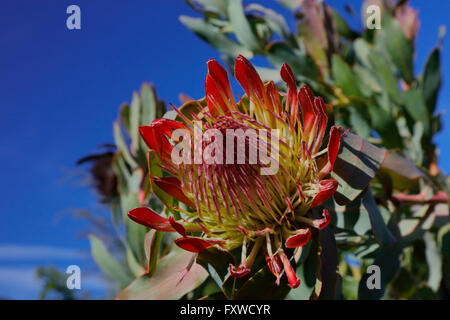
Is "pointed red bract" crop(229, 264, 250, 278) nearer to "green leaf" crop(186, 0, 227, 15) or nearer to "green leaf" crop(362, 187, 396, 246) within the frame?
"green leaf" crop(362, 187, 396, 246)

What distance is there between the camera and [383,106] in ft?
3.99

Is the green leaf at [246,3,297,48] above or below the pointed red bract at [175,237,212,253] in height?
above

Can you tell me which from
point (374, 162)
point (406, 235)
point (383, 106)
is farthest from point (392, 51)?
point (374, 162)

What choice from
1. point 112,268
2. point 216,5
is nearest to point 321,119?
point 112,268

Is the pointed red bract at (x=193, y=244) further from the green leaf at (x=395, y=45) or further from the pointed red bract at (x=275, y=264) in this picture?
the green leaf at (x=395, y=45)

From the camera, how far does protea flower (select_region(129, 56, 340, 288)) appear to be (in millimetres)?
596

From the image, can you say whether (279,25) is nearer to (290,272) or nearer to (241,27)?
(241,27)

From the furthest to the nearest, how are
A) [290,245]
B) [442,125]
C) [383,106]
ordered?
1. [442,125]
2. [383,106]
3. [290,245]

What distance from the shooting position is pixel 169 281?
2.18 ft

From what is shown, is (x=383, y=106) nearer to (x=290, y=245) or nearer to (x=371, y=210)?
(x=371, y=210)

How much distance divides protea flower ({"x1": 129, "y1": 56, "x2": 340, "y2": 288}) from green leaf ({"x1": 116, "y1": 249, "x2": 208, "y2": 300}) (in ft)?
0.17

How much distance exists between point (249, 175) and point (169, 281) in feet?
0.67

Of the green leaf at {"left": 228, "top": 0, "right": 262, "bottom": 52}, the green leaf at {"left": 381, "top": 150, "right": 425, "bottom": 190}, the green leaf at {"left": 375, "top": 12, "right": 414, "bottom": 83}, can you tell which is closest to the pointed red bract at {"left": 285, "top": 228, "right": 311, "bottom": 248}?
the green leaf at {"left": 381, "top": 150, "right": 425, "bottom": 190}

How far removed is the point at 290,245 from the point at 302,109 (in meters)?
0.18
